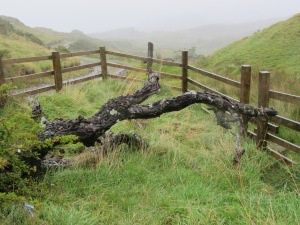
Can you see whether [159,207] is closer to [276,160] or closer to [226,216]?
[226,216]

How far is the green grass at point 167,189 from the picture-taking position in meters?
2.73

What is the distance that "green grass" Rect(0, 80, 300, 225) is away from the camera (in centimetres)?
273

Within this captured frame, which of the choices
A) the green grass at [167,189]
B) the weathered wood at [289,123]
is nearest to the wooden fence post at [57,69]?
the green grass at [167,189]

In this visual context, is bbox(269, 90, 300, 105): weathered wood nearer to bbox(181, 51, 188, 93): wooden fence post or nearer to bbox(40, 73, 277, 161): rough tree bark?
bbox(40, 73, 277, 161): rough tree bark

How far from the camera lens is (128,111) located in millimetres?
4031

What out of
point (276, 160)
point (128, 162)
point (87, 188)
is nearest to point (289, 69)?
point (276, 160)

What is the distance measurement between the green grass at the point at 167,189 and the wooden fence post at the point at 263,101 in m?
0.16

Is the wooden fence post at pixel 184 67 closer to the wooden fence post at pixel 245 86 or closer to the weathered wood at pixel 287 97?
the wooden fence post at pixel 245 86

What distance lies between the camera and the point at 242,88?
5551 millimetres

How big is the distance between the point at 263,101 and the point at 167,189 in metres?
2.39

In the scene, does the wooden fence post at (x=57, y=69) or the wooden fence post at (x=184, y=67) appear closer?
the wooden fence post at (x=184, y=67)

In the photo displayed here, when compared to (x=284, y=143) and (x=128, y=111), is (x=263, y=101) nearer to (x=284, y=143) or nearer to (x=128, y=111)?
(x=284, y=143)

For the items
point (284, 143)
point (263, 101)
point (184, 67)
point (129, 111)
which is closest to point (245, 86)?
point (263, 101)

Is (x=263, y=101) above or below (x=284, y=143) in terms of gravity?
above
